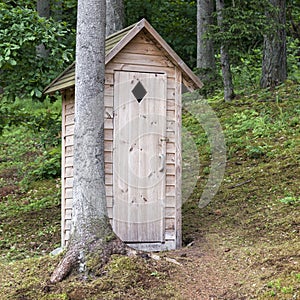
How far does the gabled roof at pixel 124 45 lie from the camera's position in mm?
7612

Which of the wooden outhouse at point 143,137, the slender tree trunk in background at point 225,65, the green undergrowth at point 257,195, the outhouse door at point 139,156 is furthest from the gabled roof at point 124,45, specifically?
the slender tree trunk in background at point 225,65

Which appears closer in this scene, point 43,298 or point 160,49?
point 43,298

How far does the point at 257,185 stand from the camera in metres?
9.85

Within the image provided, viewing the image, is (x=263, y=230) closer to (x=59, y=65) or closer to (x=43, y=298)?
(x=43, y=298)

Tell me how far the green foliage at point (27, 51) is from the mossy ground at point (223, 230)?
2469 mm

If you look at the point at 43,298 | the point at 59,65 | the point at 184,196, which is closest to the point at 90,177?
the point at 43,298

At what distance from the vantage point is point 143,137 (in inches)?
309

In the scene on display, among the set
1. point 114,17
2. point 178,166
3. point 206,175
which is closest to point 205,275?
point 178,166

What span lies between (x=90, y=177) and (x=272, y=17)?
8353mm

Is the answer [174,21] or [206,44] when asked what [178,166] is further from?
[174,21]

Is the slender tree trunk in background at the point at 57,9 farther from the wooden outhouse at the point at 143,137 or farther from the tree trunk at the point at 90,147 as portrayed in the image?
the tree trunk at the point at 90,147

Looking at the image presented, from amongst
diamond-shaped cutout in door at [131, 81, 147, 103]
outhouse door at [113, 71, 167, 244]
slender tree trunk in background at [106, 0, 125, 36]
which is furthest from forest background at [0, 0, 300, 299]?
diamond-shaped cutout in door at [131, 81, 147, 103]

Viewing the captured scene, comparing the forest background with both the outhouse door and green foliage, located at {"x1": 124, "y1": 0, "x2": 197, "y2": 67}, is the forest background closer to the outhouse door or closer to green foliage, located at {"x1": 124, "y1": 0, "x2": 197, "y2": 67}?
the outhouse door

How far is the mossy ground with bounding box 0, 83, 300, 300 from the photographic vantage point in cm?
Result: 611
